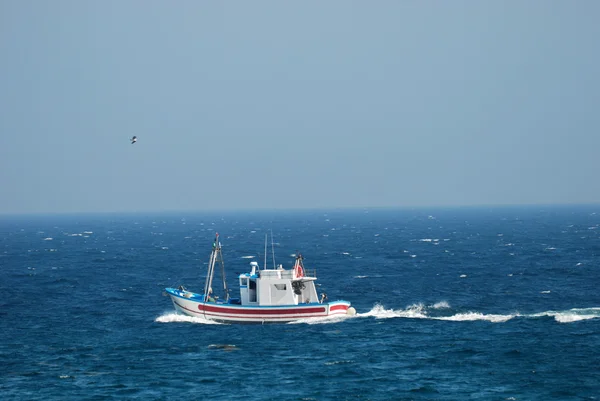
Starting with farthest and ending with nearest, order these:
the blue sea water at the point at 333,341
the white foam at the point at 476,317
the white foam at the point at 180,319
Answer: the white foam at the point at 180,319, the white foam at the point at 476,317, the blue sea water at the point at 333,341

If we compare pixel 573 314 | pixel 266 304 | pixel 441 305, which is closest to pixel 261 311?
pixel 266 304

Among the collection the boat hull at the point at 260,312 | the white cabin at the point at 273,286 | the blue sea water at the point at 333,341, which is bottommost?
the blue sea water at the point at 333,341

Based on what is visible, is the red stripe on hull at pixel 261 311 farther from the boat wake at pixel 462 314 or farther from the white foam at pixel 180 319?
the boat wake at pixel 462 314

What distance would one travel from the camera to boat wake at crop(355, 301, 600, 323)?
69.8 metres

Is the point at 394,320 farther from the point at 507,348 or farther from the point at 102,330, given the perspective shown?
the point at 102,330

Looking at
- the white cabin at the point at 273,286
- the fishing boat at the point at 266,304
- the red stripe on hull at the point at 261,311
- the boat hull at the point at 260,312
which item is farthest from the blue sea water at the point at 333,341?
the white cabin at the point at 273,286

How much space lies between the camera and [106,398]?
46031 millimetres

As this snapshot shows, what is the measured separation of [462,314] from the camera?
72.7 metres

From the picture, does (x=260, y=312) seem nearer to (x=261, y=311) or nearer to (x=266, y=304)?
(x=261, y=311)

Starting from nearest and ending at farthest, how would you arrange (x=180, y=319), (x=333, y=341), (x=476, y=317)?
(x=333, y=341)
(x=476, y=317)
(x=180, y=319)

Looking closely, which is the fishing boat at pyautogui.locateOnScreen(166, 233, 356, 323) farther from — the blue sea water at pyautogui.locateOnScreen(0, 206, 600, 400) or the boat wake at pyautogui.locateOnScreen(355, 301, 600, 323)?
the boat wake at pyautogui.locateOnScreen(355, 301, 600, 323)

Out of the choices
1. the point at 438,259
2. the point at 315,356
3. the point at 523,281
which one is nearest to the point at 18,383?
the point at 315,356

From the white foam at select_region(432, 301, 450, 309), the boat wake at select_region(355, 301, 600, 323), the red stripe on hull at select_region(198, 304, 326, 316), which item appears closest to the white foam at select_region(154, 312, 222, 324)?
the red stripe on hull at select_region(198, 304, 326, 316)

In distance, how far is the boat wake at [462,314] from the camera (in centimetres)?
6975
